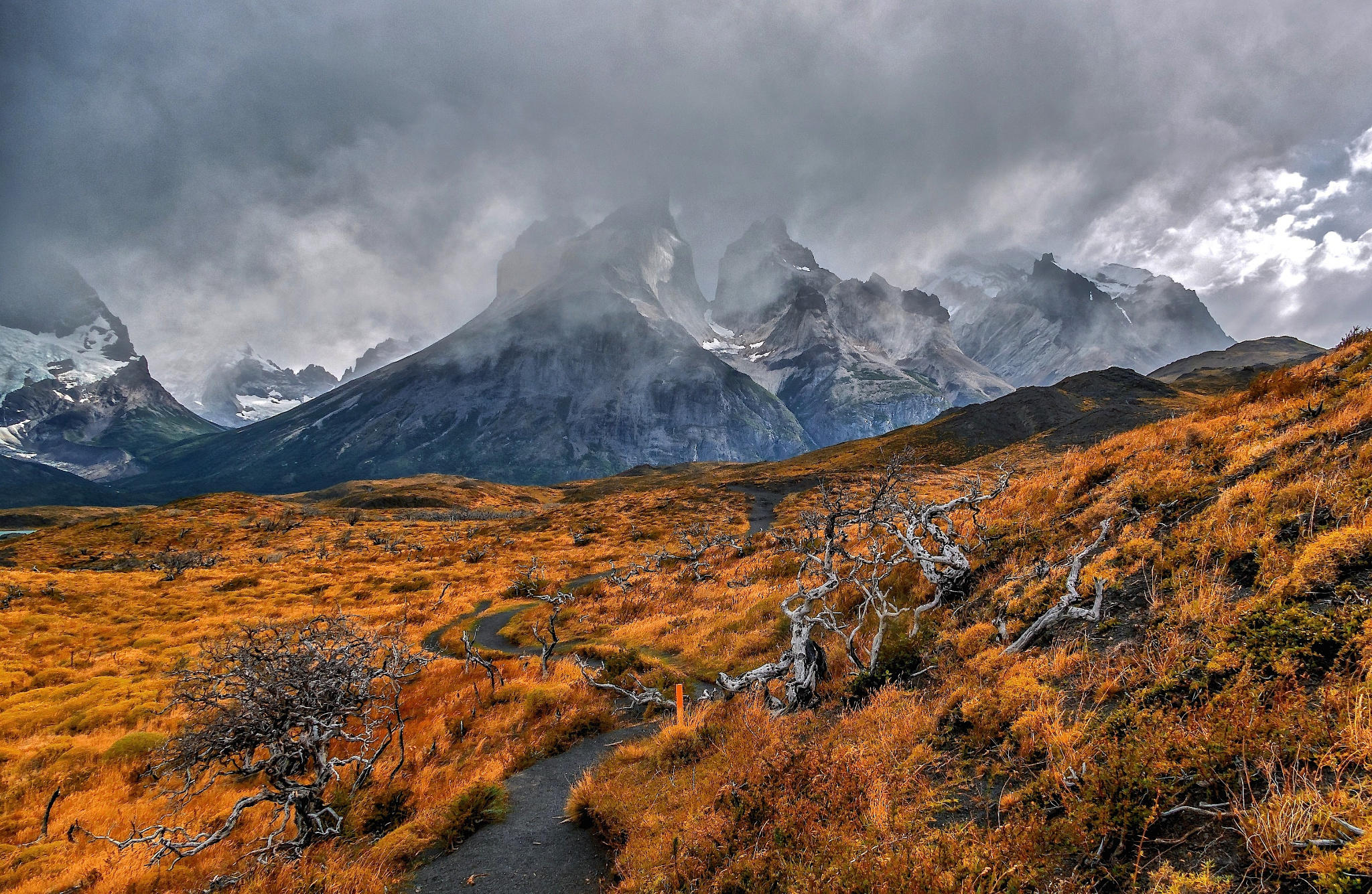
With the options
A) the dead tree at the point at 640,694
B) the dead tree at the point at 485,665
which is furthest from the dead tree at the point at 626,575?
the dead tree at the point at 640,694

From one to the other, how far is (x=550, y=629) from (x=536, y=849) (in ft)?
41.5

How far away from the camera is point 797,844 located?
5.58 metres

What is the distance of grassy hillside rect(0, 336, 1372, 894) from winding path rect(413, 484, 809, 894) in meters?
0.45

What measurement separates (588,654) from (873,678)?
12874 mm

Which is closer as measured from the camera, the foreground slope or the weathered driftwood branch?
the foreground slope

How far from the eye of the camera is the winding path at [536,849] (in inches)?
301

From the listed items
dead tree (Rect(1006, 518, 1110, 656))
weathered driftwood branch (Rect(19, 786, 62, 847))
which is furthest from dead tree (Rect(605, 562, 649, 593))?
dead tree (Rect(1006, 518, 1110, 656))

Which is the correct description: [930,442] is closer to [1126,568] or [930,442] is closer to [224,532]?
[1126,568]

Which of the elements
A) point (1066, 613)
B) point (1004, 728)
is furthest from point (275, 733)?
point (1066, 613)

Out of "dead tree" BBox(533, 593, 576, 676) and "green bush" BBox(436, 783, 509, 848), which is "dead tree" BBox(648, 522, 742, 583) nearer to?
"dead tree" BBox(533, 593, 576, 676)

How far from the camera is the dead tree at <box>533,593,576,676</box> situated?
18.0 meters

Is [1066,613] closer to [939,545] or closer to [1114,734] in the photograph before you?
[1114,734]

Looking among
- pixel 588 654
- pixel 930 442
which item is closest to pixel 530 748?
pixel 588 654

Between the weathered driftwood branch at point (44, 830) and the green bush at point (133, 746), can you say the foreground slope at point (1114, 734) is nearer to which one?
the weathered driftwood branch at point (44, 830)
